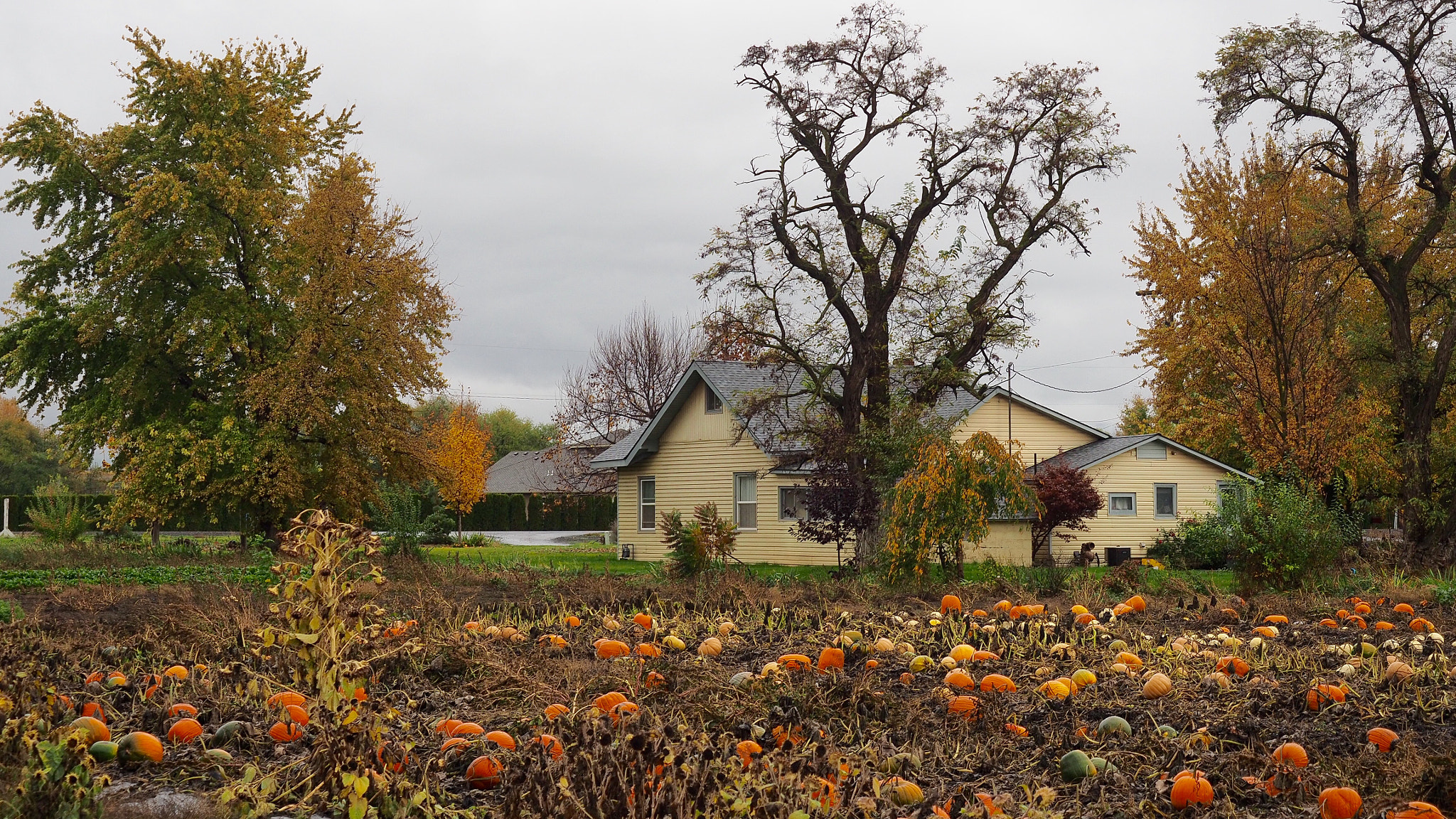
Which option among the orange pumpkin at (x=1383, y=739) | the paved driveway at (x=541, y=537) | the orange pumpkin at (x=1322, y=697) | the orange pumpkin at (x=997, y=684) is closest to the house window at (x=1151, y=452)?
the paved driveway at (x=541, y=537)

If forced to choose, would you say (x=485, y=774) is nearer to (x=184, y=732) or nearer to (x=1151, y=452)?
(x=184, y=732)

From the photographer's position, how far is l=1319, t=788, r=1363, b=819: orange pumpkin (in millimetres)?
3012

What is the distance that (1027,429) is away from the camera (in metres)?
26.8

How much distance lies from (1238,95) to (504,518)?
123ft

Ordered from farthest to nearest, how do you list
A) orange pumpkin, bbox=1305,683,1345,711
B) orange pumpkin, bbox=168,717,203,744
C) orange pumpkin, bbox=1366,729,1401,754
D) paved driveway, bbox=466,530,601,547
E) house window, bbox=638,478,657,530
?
paved driveway, bbox=466,530,601,547, house window, bbox=638,478,657,530, orange pumpkin, bbox=1305,683,1345,711, orange pumpkin, bbox=1366,729,1401,754, orange pumpkin, bbox=168,717,203,744

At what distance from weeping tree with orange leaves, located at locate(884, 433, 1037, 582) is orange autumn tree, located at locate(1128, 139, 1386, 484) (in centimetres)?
516

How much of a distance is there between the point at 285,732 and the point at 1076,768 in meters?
2.45

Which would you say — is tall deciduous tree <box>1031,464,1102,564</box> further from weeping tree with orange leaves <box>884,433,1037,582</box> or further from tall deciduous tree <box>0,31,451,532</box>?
tall deciduous tree <box>0,31,451,532</box>

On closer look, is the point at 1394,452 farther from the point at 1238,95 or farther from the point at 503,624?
the point at 503,624

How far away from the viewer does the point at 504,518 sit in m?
50.9

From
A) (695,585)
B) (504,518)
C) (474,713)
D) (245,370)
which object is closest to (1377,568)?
(695,585)

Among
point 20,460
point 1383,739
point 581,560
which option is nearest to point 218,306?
point 581,560

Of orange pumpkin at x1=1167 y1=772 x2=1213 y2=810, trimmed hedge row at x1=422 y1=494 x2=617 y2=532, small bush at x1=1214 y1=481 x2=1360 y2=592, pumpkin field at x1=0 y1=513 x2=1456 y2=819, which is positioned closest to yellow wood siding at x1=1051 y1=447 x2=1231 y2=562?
small bush at x1=1214 y1=481 x2=1360 y2=592

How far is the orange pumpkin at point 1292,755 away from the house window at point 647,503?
24.4 m
